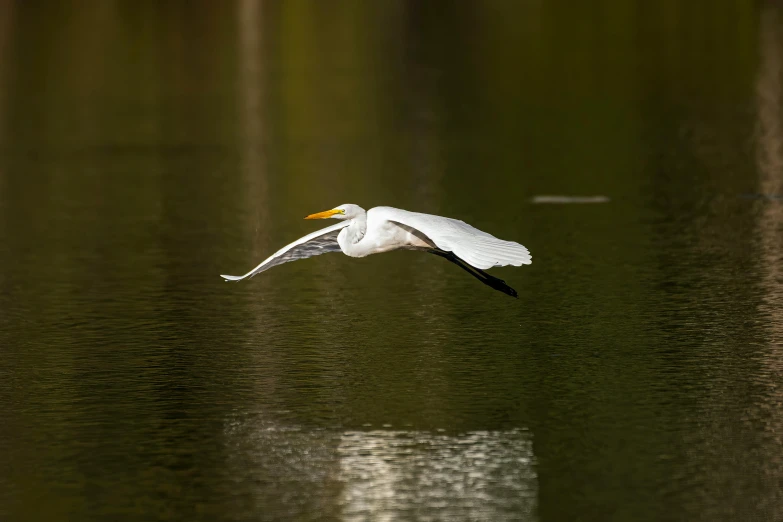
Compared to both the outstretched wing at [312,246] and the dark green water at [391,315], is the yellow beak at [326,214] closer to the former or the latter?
the outstretched wing at [312,246]

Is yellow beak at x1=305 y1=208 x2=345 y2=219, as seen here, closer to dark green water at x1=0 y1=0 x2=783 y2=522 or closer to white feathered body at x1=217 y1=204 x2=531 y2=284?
Result: white feathered body at x1=217 y1=204 x2=531 y2=284

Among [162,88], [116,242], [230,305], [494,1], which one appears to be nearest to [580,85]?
[162,88]

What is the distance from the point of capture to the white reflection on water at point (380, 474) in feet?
36.3

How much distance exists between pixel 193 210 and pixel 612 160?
8348mm

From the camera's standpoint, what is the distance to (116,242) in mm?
23188

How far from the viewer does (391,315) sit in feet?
58.5

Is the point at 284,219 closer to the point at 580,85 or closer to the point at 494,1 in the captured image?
the point at 580,85

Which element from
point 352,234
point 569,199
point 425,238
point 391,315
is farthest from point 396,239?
point 569,199

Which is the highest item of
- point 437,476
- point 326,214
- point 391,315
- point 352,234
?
point 326,214

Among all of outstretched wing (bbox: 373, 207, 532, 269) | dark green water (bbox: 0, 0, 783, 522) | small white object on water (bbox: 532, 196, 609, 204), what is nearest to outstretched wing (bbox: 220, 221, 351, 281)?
outstretched wing (bbox: 373, 207, 532, 269)

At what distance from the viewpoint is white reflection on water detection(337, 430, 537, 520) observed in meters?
11.0

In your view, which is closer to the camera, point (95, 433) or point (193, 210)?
point (95, 433)

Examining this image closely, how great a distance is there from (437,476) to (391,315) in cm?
615

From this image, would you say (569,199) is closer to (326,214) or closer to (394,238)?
(394,238)
